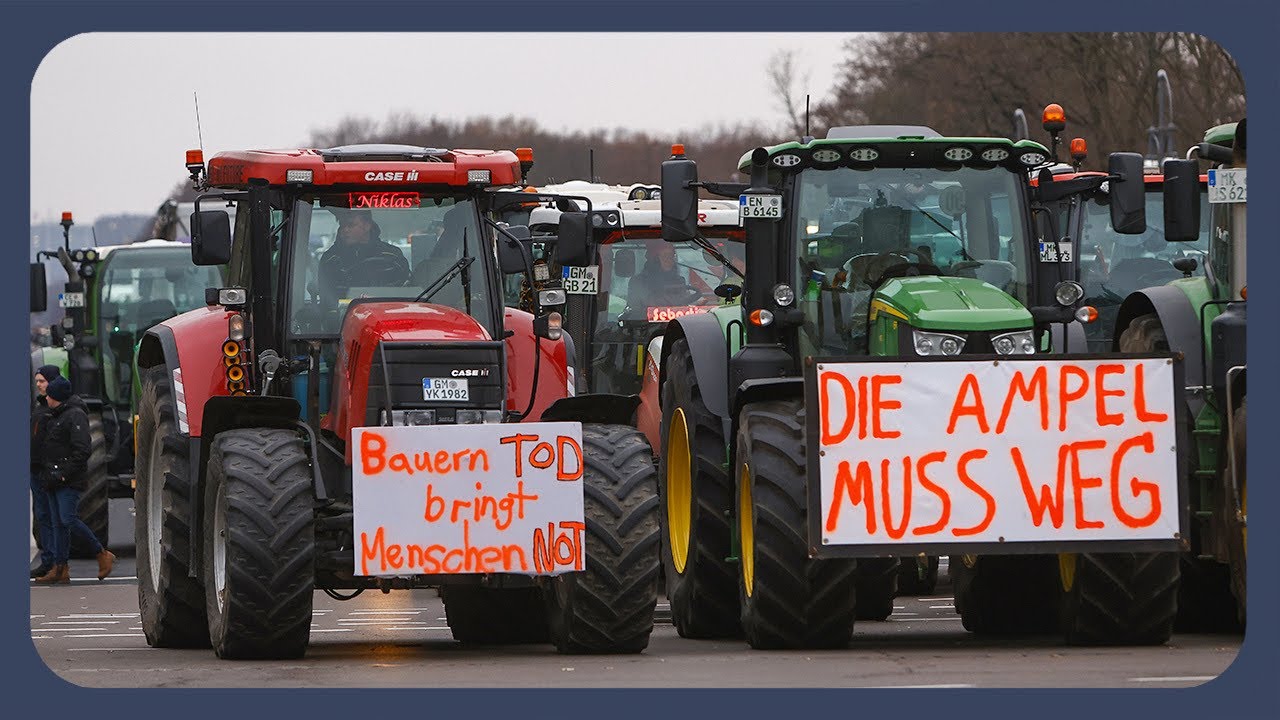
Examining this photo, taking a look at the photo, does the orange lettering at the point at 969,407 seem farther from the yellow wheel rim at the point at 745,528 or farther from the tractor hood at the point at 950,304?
the yellow wheel rim at the point at 745,528

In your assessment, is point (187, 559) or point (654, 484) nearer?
point (654, 484)

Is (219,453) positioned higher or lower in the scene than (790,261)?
→ lower

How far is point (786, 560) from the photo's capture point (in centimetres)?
1148

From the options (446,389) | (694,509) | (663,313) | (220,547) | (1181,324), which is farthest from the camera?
(663,313)

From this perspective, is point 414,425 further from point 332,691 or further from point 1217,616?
point 1217,616

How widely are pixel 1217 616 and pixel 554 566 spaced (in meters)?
3.89

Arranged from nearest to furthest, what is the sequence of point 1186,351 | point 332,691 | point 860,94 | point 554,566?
point 332,691 → point 554,566 → point 1186,351 → point 860,94

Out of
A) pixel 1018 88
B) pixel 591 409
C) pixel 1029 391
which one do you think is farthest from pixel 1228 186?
pixel 1018 88

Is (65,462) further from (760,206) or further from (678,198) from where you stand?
(678,198)

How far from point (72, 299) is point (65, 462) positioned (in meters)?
2.90

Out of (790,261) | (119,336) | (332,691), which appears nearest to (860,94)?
(119,336)

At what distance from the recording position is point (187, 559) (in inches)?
492

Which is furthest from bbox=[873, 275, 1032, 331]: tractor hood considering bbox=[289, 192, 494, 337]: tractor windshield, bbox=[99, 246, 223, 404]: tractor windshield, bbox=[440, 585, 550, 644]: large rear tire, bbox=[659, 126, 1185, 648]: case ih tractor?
bbox=[99, 246, 223, 404]: tractor windshield

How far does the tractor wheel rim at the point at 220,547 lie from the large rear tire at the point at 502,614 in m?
1.90
